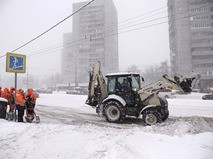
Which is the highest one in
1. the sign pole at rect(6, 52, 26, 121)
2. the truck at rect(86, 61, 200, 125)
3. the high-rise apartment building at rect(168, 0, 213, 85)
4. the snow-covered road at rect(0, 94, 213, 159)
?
the high-rise apartment building at rect(168, 0, 213, 85)

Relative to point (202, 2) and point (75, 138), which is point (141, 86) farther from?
point (202, 2)

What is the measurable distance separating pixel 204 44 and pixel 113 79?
65520mm

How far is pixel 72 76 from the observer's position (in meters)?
90.0

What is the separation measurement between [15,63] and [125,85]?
202 inches

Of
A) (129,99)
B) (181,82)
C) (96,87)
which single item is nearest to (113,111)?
(129,99)

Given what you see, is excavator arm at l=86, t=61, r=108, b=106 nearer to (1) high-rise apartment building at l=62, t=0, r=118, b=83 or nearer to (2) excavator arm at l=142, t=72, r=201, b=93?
(2) excavator arm at l=142, t=72, r=201, b=93

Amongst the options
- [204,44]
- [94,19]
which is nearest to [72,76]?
[94,19]

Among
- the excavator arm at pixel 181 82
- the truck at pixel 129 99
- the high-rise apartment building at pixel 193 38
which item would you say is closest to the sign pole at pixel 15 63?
the truck at pixel 129 99

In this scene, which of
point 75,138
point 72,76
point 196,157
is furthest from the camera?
point 72,76

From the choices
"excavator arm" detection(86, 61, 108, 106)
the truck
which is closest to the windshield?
the truck

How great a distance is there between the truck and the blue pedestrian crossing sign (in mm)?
3453

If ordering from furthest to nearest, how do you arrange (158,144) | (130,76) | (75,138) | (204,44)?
(204,44) → (130,76) → (75,138) → (158,144)

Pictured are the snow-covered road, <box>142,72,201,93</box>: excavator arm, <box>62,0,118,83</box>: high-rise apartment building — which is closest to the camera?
the snow-covered road

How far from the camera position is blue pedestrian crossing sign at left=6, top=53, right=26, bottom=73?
25.0ft
